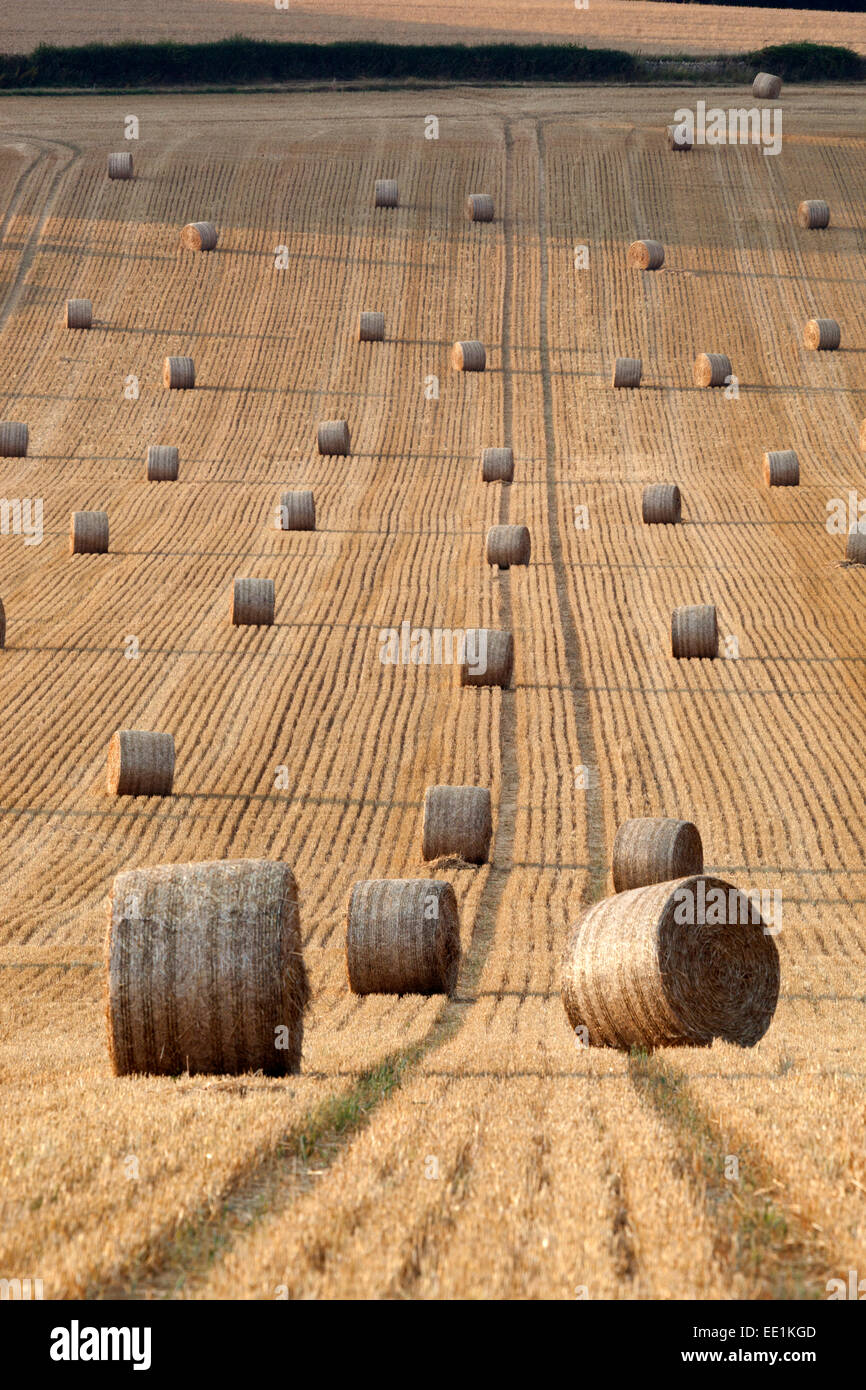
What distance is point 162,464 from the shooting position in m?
39.6

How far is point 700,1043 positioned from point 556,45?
59.7 metres

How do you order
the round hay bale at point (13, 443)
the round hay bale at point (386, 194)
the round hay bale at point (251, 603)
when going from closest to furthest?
the round hay bale at point (251, 603), the round hay bale at point (13, 443), the round hay bale at point (386, 194)

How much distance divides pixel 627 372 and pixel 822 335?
19.5 feet

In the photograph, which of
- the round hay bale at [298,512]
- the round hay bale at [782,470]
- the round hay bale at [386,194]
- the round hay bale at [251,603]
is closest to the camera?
the round hay bale at [251,603]

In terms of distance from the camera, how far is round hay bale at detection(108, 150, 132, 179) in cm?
5272

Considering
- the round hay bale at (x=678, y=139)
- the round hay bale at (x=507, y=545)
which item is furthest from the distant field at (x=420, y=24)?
the round hay bale at (x=507, y=545)

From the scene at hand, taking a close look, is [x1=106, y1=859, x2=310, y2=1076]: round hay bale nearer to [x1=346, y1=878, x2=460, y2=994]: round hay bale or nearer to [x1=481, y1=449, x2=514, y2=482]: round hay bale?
[x1=346, y1=878, x2=460, y2=994]: round hay bale

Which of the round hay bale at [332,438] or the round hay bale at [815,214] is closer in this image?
the round hay bale at [332,438]

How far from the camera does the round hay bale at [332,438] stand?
41.3m

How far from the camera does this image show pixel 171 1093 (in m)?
9.06

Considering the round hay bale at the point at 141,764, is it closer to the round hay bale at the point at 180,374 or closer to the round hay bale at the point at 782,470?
the round hay bale at the point at 782,470

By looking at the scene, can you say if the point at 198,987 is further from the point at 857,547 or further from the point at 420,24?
the point at 420,24

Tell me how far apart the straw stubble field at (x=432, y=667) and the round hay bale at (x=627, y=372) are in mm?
477

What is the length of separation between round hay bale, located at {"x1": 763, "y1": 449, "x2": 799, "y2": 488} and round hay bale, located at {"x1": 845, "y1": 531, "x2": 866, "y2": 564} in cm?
599
